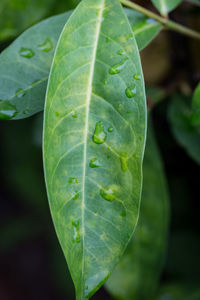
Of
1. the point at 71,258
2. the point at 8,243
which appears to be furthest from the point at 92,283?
the point at 8,243

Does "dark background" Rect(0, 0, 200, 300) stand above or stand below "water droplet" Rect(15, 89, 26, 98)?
below

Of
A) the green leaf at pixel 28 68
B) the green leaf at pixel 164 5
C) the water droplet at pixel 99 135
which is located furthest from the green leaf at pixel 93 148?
the green leaf at pixel 164 5

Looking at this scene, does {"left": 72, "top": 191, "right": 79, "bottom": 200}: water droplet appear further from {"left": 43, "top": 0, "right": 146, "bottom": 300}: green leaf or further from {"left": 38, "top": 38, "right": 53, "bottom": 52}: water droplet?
{"left": 38, "top": 38, "right": 53, "bottom": 52}: water droplet

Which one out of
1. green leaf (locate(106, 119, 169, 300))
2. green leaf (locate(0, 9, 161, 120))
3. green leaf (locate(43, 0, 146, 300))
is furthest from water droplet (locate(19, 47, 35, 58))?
green leaf (locate(106, 119, 169, 300))

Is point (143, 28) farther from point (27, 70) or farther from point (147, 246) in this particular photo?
point (147, 246)

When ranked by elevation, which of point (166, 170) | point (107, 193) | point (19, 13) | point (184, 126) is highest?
point (19, 13)

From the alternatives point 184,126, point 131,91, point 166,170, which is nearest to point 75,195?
point 131,91
